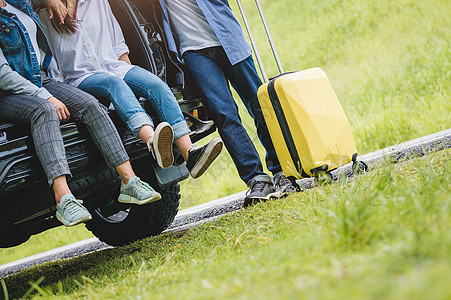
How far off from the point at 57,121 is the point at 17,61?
1.31 ft

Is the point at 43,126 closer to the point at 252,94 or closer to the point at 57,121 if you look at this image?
the point at 57,121

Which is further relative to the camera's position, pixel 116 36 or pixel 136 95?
pixel 116 36

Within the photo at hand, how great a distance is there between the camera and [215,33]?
2.76 meters

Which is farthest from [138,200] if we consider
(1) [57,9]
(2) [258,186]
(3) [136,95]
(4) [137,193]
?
(1) [57,9]

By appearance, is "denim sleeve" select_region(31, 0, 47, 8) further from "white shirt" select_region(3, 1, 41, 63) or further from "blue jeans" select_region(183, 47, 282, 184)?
"blue jeans" select_region(183, 47, 282, 184)

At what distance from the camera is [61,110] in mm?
2125

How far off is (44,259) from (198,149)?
2.39 meters

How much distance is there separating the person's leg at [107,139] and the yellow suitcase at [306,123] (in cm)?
85

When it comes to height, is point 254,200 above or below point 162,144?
below

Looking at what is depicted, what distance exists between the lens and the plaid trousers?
1958 mm

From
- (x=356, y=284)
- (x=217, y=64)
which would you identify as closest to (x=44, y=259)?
(x=217, y=64)

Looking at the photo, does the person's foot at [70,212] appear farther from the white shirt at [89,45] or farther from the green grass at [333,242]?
the white shirt at [89,45]

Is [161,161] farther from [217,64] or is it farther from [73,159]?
[217,64]

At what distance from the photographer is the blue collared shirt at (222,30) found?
278 cm
